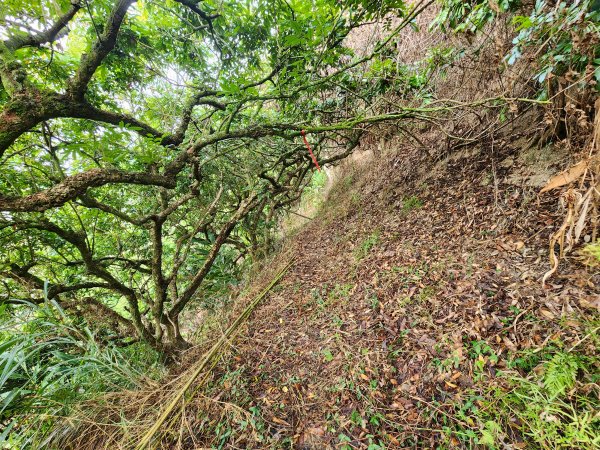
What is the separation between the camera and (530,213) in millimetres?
2426

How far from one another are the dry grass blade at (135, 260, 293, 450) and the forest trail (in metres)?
0.15

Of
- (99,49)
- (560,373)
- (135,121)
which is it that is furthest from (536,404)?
(135,121)

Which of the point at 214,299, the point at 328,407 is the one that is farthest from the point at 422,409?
the point at 214,299

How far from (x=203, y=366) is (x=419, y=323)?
2.15 m

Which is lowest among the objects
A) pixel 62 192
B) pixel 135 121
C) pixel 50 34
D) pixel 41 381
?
pixel 41 381

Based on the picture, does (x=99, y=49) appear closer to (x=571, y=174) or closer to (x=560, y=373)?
(x=571, y=174)

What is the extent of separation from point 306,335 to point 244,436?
105 centimetres

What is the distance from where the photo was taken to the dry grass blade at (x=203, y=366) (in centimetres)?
176

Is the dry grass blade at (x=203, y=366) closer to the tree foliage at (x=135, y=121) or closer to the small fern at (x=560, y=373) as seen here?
the tree foliage at (x=135, y=121)

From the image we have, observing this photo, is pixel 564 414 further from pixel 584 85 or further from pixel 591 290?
pixel 584 85

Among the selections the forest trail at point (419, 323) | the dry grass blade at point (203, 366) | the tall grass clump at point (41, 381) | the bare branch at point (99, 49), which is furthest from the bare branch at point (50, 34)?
the forest trail at point (419, 323)

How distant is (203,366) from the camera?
2.43 meters

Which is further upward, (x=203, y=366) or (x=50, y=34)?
(x=50, y=34)

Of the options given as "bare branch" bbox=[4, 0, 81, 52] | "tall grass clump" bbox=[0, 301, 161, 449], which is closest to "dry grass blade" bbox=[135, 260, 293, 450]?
"tall grass clump" bbox=[0, 301, 161, 449]
